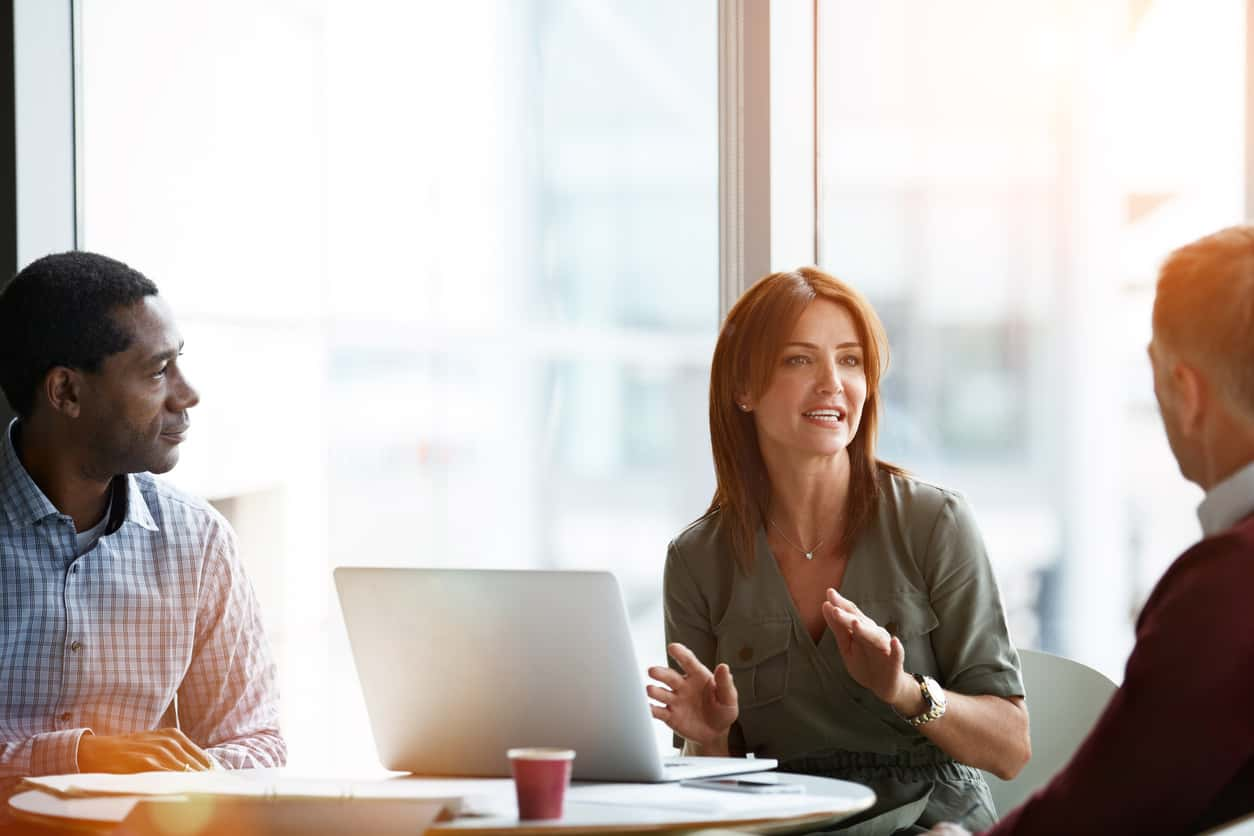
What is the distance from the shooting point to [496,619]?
145cm

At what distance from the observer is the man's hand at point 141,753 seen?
1677 millimetres

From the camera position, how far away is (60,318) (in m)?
1.97

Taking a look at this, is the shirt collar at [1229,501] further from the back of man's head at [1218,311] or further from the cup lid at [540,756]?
the cup lid at [540,756]

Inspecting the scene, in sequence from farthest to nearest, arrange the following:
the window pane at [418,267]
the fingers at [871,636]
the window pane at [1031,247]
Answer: the window pane at [418,267]
the window pane at [1031,247]
the fingers at [871,636]

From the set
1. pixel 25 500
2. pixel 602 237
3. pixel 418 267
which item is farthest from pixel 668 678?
pixel 418 267

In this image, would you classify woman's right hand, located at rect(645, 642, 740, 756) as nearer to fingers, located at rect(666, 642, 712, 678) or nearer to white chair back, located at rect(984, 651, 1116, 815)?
fingers, located at rect(666, 642, 712, 678)

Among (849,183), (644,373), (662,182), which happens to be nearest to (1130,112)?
(849,183)

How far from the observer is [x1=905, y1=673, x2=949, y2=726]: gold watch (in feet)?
5.68

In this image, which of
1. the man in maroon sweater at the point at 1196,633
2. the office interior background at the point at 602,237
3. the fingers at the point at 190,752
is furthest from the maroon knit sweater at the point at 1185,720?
the fingers at the point at 190,752

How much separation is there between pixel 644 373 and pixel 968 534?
41.5 inches

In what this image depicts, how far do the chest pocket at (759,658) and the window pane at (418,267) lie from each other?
0.77 meters

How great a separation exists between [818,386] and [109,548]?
1.10m

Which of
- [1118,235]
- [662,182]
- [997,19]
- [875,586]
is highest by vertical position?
[997,19]

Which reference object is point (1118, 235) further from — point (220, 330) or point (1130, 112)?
point (220, 330)
